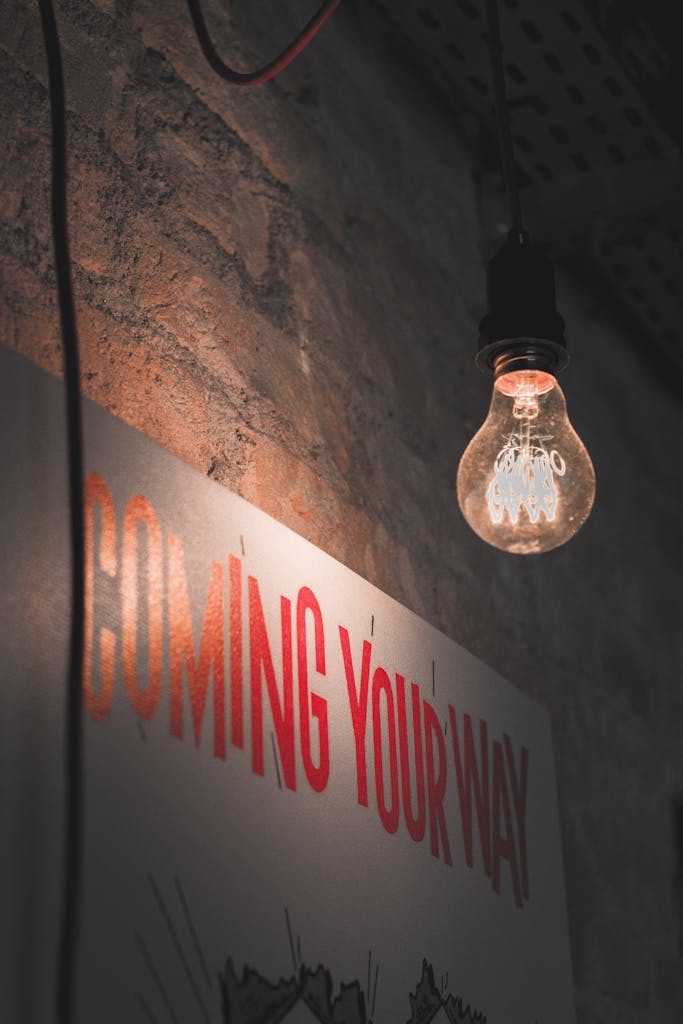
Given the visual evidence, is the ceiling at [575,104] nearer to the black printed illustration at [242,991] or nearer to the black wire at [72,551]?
the black wire at [72,551]

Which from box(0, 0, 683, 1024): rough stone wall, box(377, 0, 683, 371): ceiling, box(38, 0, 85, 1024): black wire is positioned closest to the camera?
box(38, 0, 85, 1024): black wire

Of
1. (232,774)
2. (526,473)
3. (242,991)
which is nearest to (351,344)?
(526,473)

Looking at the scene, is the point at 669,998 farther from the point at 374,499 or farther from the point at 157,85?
the point at 157,85

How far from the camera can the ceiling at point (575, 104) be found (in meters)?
1.81

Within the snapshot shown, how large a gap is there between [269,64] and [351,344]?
37cm

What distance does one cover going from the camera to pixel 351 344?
1522 millimetres

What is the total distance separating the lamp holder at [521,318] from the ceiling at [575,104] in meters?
0.69

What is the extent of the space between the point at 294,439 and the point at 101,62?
1.36 feet

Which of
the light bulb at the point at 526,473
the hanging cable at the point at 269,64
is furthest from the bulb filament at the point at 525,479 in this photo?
the hanging cable at the point at 269,64

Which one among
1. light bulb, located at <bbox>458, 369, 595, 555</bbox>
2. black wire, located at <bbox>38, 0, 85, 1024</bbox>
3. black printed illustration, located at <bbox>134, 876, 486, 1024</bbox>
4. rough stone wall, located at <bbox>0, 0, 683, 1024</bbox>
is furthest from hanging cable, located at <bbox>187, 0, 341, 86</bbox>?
black printed illustration, located at <bbox>134, 876, 486, 1024</bbox>

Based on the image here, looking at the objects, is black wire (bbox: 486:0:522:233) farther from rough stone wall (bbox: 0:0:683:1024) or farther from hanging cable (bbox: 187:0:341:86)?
rough stone wall (bbox: 0:0:683:1024)

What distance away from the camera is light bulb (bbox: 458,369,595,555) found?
127 cm

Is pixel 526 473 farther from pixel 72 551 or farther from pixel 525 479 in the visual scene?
pixel 72 551

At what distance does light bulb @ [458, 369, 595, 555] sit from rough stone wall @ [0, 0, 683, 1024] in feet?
0.58
